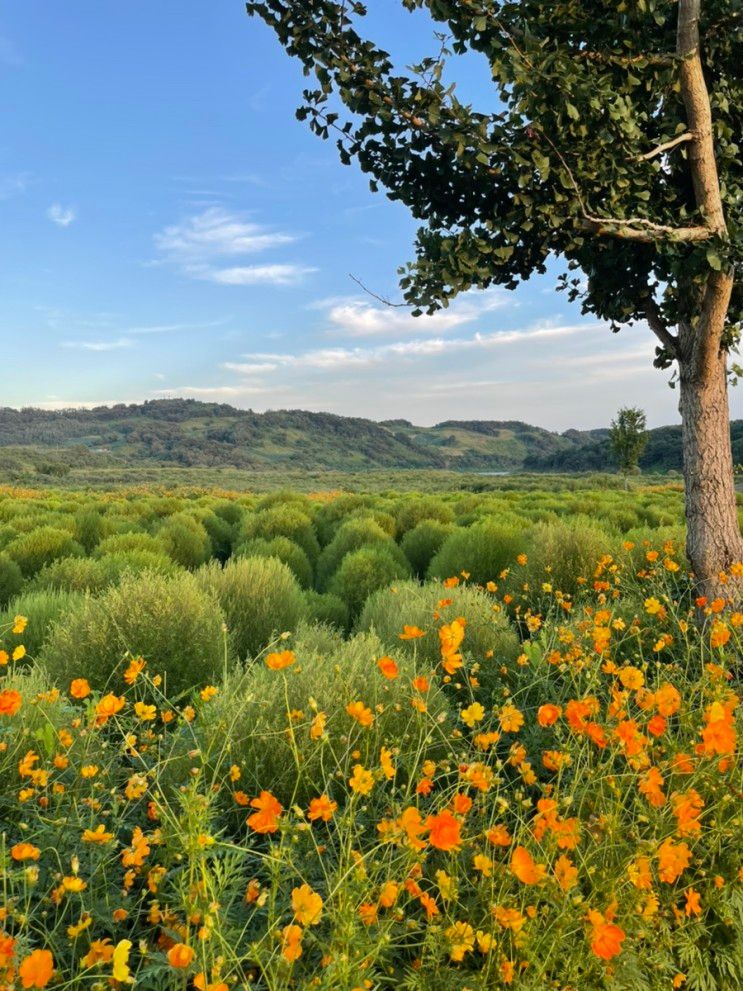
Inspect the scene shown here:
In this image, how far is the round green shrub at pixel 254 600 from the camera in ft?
20.9

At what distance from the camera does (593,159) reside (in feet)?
14.8

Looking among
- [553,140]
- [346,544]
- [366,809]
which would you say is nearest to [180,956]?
[366,809]

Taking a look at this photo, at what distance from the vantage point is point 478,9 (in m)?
4.26

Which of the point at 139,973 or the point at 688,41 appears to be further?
the point at 688,41

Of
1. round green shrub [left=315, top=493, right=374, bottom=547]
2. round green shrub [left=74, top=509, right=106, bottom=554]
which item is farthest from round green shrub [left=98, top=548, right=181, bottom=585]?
round green shrub [left=315, top=493, right=374, bottom=547]

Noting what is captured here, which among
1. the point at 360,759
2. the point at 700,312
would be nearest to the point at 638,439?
the point at 700,312

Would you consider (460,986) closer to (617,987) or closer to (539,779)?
(617,987)

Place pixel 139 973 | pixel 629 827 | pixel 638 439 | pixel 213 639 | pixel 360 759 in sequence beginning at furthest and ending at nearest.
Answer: pixel 638 439
pixel 213 639
pixel 360 759
pixel 629 827
pixel 139 973

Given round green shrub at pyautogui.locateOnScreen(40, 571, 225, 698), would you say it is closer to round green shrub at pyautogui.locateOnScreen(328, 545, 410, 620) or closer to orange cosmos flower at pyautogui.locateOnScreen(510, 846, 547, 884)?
orange cosmos flower at pyautogui.locateOnScreen(510, 846, 547, 884)

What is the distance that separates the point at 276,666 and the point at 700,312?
15.7ft

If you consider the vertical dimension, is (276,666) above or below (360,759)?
above

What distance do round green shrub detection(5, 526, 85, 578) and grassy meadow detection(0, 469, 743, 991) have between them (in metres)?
3.74

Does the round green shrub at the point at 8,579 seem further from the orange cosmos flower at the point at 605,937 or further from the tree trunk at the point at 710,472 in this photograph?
the orange cosmos flower at the point at 605,937

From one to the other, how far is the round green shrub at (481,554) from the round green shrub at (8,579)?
18.6 ft
